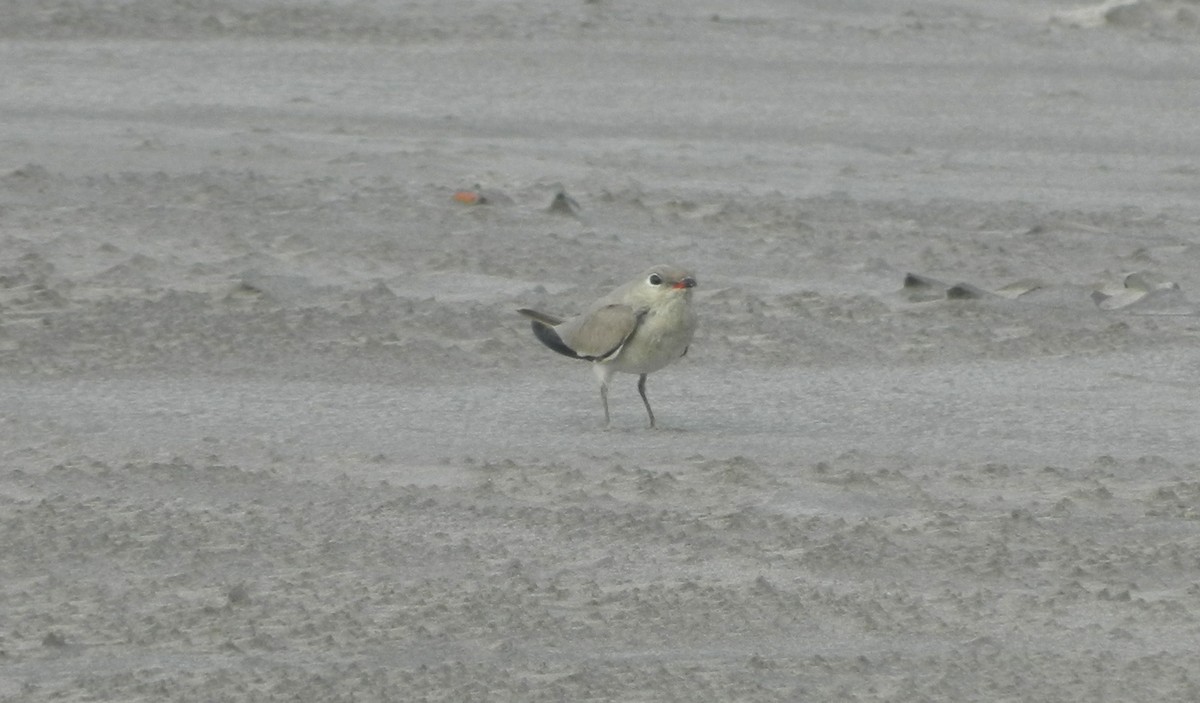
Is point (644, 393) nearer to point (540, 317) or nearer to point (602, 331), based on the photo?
point (602, 331)

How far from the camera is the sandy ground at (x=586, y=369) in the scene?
18.8 ft

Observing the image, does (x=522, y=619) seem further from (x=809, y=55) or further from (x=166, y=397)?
(x=809, y=55)

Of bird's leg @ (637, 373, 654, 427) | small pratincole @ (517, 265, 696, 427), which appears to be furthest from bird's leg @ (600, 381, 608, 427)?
bird's leg @ (637, 373, 654, 427)

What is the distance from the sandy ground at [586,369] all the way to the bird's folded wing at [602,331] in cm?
27

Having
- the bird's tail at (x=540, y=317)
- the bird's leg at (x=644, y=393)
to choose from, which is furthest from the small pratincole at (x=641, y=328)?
the bird's tail at (x=540, y=317)

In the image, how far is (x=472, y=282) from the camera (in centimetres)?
944

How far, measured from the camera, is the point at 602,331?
7828 millimetres

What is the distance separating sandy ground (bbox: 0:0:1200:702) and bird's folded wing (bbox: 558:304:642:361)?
0.27 m

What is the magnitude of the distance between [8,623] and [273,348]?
3.02 m

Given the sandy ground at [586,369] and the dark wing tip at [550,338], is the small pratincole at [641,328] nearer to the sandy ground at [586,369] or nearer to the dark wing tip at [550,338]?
the dark wing tip at [550,338]

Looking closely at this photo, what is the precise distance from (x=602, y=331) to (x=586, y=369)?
36.5 inches

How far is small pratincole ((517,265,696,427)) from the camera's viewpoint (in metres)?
7.75

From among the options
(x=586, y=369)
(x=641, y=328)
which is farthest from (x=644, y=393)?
(x=586, y=369)

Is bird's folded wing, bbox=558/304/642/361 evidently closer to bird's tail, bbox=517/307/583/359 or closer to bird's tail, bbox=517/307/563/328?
bird's tail, bbox=517/307/583/359
